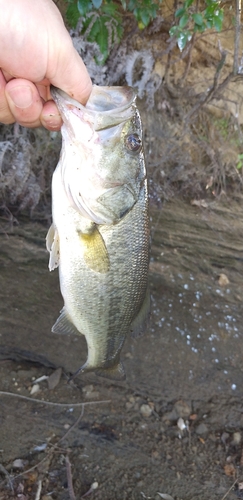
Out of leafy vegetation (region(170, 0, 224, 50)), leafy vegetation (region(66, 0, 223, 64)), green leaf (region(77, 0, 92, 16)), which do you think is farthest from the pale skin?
leafy vegetation (region(170, 0, 224, 50))

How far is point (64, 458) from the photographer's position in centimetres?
279

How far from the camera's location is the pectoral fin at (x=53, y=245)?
5.76ft

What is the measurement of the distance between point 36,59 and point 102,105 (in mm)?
312

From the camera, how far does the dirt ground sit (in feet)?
9.10

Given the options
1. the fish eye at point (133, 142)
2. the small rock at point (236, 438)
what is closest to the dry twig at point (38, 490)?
the small rock at point (236, 438)

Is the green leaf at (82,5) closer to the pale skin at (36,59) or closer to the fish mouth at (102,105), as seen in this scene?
the pale skin at (36,59)

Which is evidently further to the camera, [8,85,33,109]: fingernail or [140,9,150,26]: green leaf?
[140,9,150,26]: green leaf

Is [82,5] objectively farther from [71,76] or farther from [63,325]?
[63,325]

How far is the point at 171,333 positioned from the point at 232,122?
2.42 m

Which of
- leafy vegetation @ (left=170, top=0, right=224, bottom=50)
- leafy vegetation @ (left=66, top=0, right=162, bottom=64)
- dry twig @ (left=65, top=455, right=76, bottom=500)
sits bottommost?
dry twig @ (left=65, top=455, right=76, bottom=500)

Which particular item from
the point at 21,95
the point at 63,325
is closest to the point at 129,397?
the point at 63,325

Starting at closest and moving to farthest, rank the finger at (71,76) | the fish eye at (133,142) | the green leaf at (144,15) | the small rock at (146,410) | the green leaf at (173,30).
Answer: the finger at (71,76), the fish eye at (133,142), the green leaf at (144,15), the green leaf at (173,30), the small rock at (146,410)

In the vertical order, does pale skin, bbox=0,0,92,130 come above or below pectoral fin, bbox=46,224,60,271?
above

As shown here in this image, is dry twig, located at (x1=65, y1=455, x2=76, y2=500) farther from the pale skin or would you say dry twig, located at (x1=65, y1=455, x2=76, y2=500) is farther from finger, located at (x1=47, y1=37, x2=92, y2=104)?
finger, located at (x1=47, y1=37, x2=92, y2=104)
